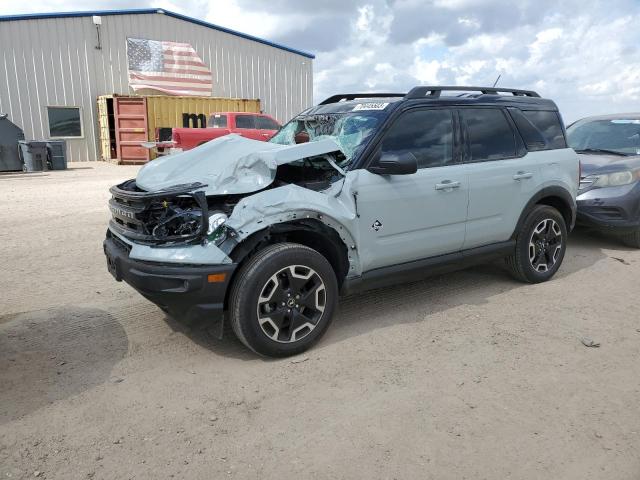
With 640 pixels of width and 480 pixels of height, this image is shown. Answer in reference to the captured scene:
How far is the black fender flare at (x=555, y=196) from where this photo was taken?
196 inches

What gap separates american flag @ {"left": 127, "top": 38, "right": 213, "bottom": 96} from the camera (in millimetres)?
21344

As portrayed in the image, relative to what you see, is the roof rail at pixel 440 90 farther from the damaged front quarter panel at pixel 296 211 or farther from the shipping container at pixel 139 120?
the shipping container at pixel 139 120

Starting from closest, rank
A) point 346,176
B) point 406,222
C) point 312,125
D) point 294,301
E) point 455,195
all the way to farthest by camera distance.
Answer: point 294,301 → point 346,176 → point 406,222 → point 455,195 → point 312,125

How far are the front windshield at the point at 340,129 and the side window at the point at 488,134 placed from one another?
0.95 m

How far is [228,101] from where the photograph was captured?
2158 cm

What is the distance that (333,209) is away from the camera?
3.69 meters

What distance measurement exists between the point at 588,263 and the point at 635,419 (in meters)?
3.57

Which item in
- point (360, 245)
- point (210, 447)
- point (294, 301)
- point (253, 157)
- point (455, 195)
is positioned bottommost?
point (210, 447)

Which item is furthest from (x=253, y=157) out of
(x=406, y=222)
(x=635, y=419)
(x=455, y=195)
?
(x=635, y=419)

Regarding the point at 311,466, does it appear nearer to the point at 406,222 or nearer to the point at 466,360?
the point at 466,360

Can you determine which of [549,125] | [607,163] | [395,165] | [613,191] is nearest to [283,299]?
[395,165]

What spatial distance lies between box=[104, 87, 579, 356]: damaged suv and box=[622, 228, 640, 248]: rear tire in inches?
91.2

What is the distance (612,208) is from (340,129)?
13.8ft

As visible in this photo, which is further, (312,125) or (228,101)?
(228,101)
